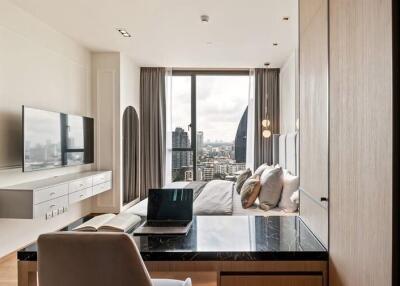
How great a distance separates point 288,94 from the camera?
5.10 meters

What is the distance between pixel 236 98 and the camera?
617 centimetres

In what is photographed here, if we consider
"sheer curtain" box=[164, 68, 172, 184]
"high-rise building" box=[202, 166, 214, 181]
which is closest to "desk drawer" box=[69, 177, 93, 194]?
"sheer curtain" box=[164, 68, 172, 184]

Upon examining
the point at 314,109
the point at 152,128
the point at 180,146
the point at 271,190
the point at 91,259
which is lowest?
the point at 271,190

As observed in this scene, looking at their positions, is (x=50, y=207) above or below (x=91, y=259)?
below

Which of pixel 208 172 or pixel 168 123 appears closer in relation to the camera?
pixel 168 123

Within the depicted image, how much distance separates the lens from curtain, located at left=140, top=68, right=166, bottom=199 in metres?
5.94

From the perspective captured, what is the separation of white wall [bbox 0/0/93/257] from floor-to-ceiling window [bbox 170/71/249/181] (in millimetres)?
2195

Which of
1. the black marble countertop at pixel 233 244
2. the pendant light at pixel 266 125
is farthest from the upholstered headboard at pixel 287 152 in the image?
the black marble countertop at pixel 233 244

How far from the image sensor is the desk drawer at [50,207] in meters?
3.11

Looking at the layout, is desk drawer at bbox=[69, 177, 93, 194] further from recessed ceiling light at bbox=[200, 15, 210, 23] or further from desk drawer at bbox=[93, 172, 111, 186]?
recessed ceiling light at bbox=[200, 15, 210, 23]

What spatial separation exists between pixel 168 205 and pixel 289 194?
5.95ft

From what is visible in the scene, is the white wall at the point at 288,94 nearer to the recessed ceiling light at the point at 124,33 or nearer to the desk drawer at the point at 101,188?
the recessed ceiling light at the point at 124,33

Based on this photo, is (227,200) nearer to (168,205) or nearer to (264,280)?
(168,205)

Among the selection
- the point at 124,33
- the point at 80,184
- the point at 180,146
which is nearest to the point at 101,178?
the point at 80,184
